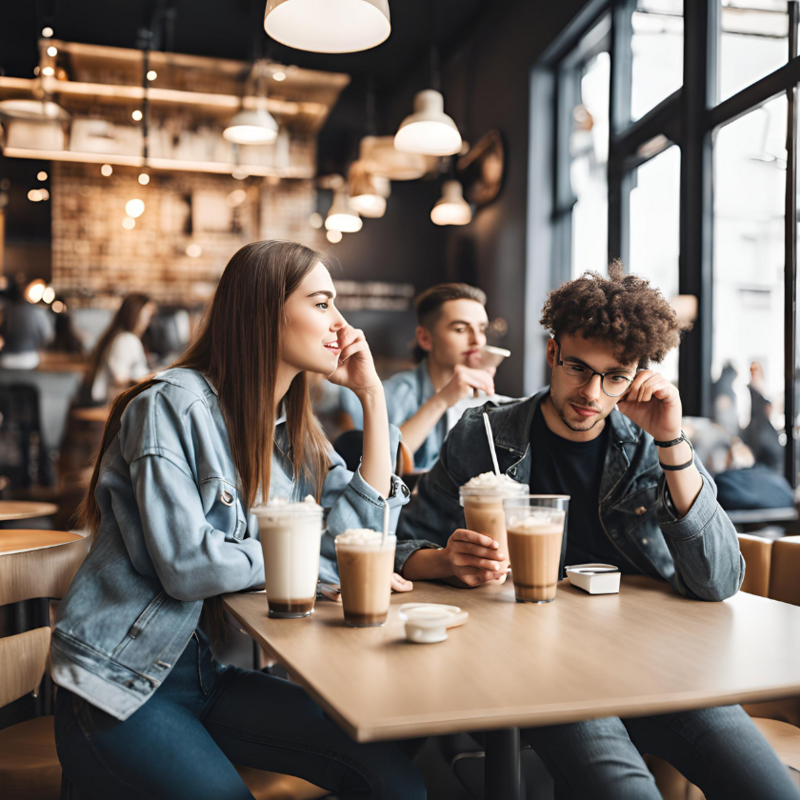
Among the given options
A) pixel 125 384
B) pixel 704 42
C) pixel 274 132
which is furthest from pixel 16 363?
pixel 704 42

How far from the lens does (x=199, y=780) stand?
1.21 meters

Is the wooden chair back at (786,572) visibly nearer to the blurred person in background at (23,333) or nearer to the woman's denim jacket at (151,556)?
the woman's denim jacket at (151,556)

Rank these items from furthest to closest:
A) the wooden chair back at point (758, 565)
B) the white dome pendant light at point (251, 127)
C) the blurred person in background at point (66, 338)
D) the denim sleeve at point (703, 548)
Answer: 1. the blurred person in background at point (66, 338)
2. the white dome pendant light at point (251, 127)
3. the wooden chair back at point (758, 565)
4. the denim sleeve at point (703, 548)

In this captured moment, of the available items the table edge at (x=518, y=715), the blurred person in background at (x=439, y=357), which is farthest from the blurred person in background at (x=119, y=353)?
the table edge at (x=518, y=715)

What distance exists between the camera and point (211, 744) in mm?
1289

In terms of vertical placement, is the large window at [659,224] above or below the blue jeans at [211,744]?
above

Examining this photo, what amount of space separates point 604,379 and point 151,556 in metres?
0.94

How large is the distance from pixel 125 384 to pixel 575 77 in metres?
4.07

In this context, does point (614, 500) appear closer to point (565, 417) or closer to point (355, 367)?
point (565, 417)

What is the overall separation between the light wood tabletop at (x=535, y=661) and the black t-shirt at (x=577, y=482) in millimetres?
289

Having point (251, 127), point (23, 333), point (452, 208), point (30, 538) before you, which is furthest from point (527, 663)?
point (23, 333)

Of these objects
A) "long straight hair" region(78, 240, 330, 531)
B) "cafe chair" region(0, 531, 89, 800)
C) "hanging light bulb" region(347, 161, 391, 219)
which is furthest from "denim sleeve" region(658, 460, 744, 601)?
"hanging light bulb" region(347, 161, 391, 219)

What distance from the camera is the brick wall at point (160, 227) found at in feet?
25.1

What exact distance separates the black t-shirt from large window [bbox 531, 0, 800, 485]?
2186 mm
